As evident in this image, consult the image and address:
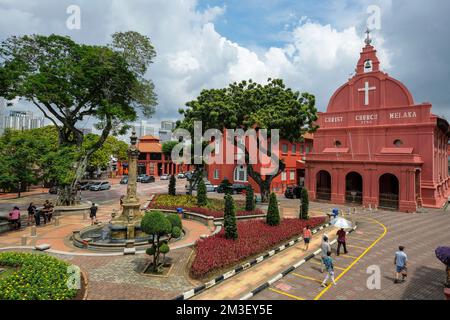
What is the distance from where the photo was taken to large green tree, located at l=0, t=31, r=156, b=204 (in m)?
24.1

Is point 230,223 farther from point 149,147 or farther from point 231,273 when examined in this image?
point 149,147

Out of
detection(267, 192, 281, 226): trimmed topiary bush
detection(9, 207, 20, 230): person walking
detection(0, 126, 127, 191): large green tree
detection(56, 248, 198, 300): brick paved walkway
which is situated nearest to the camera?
detection(56, 248, 198, 300): brick paved walkway

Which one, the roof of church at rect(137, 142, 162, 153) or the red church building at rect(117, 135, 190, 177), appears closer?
the roof of church at rect(137, 142, 162, 153)

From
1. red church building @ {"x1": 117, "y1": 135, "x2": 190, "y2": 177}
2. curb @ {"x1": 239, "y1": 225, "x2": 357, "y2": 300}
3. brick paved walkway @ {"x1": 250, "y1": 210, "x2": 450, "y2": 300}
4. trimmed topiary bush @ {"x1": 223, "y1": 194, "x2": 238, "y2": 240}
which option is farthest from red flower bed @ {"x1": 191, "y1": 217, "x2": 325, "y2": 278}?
red church building @ {"x1": 117, "y1": 135, "x2": 190, "y2": 177}

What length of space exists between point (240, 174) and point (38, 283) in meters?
36.6

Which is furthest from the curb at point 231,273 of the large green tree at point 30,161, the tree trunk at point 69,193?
the tree trunk at point 69,193

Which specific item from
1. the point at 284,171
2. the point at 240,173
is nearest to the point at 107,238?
the point at 240,173

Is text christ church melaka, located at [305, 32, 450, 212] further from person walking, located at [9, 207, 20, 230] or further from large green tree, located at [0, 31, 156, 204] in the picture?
person walking, located at [9, 207, 20, 230]

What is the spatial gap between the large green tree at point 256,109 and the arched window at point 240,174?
46.4 ft

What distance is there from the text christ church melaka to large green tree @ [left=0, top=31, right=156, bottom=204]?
22653 mm

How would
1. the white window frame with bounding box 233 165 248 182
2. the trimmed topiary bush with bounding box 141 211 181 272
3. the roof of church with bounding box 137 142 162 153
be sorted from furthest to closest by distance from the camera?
the roof of church with bounding box 137 142 162 153 < the white window frame with bounding box 233 165 248 182 < the trimmed topiary bush with bounding box 141 211 181 272

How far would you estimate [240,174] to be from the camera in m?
A: 44.4

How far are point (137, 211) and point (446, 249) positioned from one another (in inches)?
674

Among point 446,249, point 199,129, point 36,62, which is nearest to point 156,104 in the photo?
point 199,129
